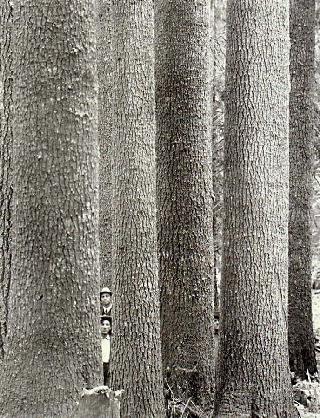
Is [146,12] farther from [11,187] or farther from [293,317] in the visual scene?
[293,317]

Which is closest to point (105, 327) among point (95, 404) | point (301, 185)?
point (95, 404)

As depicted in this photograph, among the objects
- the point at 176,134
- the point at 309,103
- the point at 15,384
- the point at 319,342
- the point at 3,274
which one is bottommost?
the point at 319,342

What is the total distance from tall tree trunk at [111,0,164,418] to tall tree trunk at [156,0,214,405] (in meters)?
1.23

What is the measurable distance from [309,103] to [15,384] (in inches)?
254

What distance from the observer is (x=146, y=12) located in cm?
642

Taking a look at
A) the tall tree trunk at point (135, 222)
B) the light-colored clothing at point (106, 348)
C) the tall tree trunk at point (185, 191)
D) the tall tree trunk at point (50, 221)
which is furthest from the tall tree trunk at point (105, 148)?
the tall tree trunk at point (50, 221)

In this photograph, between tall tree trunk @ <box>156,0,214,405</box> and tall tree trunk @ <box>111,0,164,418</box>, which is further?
tall tree trunk @ <box>156,0,214,405</box>

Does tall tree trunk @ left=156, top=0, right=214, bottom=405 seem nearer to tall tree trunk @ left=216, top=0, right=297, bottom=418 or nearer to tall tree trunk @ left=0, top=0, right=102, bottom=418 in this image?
tall tree trunk @ left=216, top=0, right=297, bottom=418

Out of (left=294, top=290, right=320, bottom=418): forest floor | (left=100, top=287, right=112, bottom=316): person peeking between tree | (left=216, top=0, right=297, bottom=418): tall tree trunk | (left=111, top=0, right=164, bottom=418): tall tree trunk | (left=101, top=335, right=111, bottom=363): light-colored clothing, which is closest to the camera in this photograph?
→ (left=111, top=0, right=164, bottom=418): tall tree trunk

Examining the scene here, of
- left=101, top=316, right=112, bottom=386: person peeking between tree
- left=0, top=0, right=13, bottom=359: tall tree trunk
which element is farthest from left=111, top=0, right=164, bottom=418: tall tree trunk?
left=0, top=0, right=13, bottom=359: tall tree trunk

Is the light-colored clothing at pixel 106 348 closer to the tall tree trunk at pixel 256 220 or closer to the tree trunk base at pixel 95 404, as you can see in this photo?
the tall tree trunk at pixel 256 220

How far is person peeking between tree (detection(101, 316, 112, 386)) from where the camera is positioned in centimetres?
689

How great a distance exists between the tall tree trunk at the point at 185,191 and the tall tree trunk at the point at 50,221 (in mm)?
2743

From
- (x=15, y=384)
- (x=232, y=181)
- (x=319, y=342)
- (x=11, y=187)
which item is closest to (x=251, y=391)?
(x=232, y=181)
